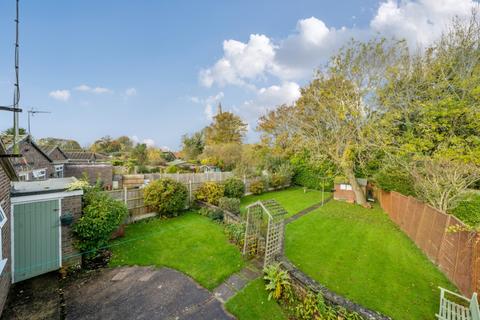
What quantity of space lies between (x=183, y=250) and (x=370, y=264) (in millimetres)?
6110

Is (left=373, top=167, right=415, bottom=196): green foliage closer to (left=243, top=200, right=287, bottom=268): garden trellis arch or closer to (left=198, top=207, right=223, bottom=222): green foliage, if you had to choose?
(left=243, top=200, right=287, bottom=268): garden trellis arch

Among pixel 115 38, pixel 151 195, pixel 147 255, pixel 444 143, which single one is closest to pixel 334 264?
pixel 147 255

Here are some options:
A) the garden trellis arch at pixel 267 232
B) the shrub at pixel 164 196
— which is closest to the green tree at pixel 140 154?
the shrub at pixel 164 196

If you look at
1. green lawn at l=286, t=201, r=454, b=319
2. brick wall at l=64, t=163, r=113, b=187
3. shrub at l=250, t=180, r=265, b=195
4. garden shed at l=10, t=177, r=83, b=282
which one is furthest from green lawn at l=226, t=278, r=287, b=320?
brick wall at l=64, t=163, r=113, b=187

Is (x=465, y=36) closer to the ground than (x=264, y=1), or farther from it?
closer to the ground

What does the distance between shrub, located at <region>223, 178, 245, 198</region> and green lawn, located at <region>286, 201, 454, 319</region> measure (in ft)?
15.7

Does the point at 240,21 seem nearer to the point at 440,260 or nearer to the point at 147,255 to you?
the point at 147,255

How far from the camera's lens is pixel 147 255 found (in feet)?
21.3

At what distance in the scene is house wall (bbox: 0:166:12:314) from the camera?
408 centimetres

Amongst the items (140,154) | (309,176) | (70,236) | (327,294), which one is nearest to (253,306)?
(327,294)

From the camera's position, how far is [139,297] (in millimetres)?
4660

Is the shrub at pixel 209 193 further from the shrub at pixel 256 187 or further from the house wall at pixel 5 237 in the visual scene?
the house wall at pixel 5 237

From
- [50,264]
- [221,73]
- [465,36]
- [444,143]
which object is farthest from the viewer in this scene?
[221,73]

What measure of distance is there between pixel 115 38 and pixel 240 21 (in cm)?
693
